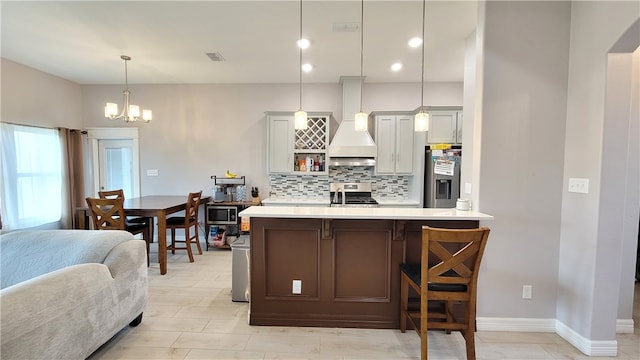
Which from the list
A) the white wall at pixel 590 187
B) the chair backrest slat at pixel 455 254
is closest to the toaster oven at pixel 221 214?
the chair backrest slat at pixel 455 254

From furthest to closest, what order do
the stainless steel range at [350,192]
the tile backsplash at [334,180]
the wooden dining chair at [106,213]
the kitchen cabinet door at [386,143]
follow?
the tile backsplash at [334,180] → the stainless steel range at [350,192] → the kitchen cabinet door at [386,143] → the wooden dining chair at [106,213]

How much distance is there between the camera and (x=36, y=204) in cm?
432

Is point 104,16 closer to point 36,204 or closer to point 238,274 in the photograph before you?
point 238,274

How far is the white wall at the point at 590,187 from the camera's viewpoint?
1.98 meters

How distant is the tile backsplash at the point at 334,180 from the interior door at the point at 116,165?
8.81 feet

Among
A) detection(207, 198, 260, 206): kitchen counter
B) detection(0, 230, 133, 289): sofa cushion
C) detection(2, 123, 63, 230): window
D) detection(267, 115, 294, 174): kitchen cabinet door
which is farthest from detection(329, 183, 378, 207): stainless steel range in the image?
detection(2, 123, 63, 230): window

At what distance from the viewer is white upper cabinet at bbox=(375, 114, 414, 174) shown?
4.47m

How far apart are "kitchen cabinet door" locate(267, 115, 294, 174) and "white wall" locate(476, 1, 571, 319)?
9.65ft

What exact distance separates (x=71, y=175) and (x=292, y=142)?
12.5 ft

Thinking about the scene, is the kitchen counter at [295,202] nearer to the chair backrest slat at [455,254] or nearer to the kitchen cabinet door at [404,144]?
the kitchen cabinet door at [404,144]

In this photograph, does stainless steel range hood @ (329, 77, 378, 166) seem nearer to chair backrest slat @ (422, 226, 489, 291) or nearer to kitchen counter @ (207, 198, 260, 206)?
kitchen counter @ (207, 198, 260, 206)

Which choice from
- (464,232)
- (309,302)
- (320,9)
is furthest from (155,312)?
(320,9)

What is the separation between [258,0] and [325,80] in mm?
2305

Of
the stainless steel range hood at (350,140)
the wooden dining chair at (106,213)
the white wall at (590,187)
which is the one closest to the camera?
the white wall at (590,187)
